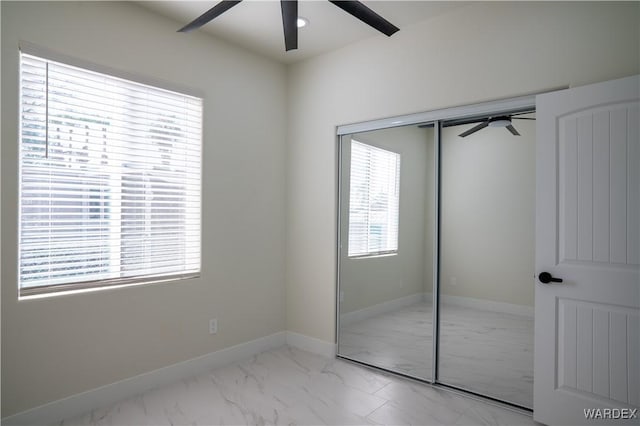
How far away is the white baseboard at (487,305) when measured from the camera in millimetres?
2729

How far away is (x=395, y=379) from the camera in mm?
3199

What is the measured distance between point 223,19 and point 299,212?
1.87 metres

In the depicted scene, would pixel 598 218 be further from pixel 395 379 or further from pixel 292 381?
pixel 292 381

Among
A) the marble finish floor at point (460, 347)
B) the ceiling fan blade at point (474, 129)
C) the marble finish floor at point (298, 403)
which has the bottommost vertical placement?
the marble finish floor at point (298, 403)

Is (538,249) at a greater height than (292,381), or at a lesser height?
greater

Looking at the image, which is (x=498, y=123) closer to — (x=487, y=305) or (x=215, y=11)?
(x=487, y=305)

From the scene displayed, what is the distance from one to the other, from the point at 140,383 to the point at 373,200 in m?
2.40

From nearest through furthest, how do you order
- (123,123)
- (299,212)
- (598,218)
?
(598,218), (123,123), (299,212)

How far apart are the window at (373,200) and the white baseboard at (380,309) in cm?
43

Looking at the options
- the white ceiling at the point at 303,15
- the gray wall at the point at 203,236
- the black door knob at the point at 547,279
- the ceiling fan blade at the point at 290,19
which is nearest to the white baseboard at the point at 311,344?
the gray wall at the point at 203,236

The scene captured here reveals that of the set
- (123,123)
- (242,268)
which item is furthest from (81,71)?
(242,268)

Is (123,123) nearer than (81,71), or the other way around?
(81,71)

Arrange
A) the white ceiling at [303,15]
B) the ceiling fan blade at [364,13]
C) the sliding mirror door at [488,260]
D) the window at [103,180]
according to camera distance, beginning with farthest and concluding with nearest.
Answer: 1. the white ceiling at [303,15]
2. the sliding mirror door at [488,260]
3. the window at [103,180]
4. the ceiling fan blade at [364,13]

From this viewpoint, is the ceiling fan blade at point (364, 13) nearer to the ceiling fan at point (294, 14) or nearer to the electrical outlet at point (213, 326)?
the ceiling fan at point (294, 14)
